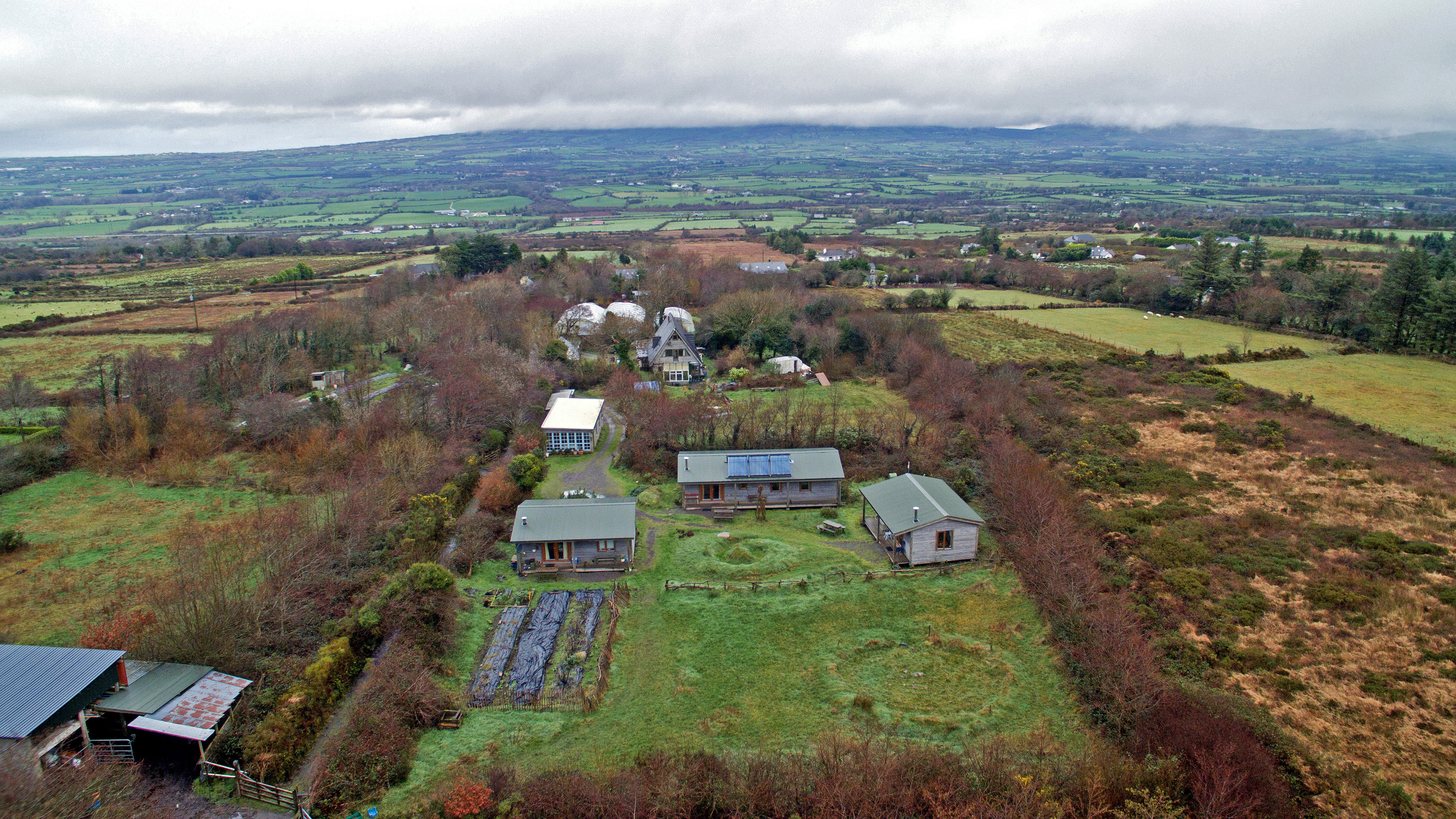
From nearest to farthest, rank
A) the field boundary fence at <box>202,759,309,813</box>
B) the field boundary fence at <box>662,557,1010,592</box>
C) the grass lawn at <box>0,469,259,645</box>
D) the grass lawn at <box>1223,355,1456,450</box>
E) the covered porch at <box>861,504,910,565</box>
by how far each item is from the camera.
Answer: the field boundary fence at <box>202,759,309,813</box>
the grass lawn at <box>0,469,259,645</box>
the field boundary fence at <box>662,557,1010,592</box>
the covered porch at <box>861,504,910,565</box>
the grass lawn at <box>1223,355,1456,450</box>

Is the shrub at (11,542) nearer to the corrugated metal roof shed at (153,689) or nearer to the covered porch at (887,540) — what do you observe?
the corrugated metal roof shed at (153,689)

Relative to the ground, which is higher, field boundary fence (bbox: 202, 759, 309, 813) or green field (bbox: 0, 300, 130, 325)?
green field (bbox: 0, 300, 130, 325)

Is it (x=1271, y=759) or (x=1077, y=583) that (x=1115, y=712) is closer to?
(x=1271, y=759)

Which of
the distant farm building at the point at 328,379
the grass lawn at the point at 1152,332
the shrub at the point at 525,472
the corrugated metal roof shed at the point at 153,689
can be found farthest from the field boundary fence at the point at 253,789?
the grass lawn at the point at 1152,332

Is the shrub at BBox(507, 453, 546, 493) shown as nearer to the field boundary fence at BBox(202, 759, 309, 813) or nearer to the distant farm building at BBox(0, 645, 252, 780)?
the distant farm building at BBox(0, 645, 252, 780)

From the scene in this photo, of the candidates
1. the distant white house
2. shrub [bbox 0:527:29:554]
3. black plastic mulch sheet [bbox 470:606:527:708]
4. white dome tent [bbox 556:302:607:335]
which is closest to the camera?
black plastic mulch sheet [bbox 470:606:527:708]

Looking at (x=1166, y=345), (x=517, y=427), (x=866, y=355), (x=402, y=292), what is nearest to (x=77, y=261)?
(x=402, y=292)

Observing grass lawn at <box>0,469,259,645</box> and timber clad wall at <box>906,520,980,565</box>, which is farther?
timber clad wall at <box>906,520,980,565</box>

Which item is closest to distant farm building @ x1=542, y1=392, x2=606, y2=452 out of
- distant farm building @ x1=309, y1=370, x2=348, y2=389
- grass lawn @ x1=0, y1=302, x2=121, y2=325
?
distant farm building @ x1=309, y1=370, x2=348, y2=389
